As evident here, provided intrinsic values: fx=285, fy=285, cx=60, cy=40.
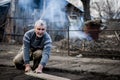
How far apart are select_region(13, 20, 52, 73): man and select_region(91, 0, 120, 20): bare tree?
30638 mm

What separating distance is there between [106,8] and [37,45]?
33309mm

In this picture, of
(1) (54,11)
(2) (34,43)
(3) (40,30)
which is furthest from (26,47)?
(1) (54,11)

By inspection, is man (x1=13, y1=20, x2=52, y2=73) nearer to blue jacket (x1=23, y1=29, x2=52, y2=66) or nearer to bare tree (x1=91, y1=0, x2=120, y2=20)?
blue jacket (x1=23, y1=29, x2=52, y2=66)

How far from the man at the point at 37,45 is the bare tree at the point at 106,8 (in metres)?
30.6

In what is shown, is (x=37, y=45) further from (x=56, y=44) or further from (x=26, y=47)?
(x=56, y=44)

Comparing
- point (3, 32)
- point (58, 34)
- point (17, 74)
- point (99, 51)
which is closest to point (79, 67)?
point (17, 74)

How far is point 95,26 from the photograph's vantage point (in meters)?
14.5

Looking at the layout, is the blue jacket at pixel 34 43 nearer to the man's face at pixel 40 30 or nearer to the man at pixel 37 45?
the man at pixel 37 45

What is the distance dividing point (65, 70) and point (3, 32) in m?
11.7

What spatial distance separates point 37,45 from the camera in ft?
23.9

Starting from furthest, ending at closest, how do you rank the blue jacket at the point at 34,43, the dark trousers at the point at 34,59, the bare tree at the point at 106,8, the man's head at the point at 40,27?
the bare tree at the point at 106,8
the dark trousers at the point at 34,59
the blue jacket at the point at 34,43
the man's head at the point at 40,27

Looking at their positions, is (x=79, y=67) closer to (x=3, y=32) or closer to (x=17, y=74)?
(x=17, y=74)

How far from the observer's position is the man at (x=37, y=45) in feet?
21.4

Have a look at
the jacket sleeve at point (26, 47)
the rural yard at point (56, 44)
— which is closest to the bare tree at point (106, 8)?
the rural yard at point (56, 44)
